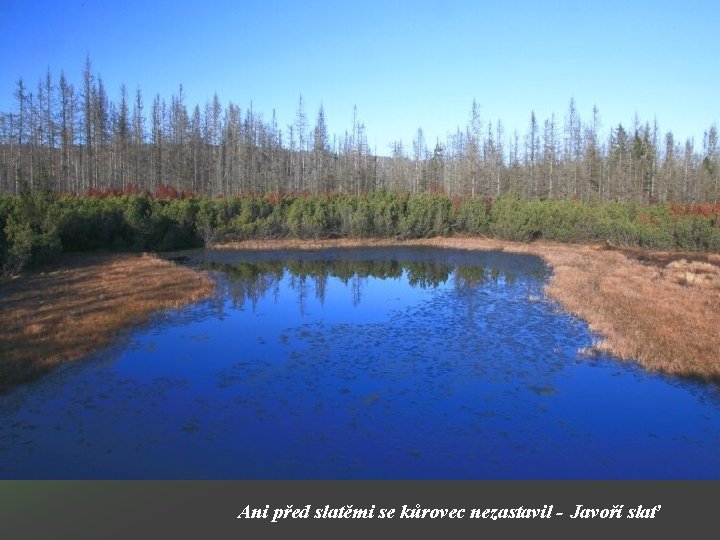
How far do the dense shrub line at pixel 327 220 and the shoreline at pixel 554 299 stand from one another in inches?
74.6

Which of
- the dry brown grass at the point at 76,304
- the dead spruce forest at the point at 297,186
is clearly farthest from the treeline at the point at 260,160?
the dry brown grass at the point at 76,304

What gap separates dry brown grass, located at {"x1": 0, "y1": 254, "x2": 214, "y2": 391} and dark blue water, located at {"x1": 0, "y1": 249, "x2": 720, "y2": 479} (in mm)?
492

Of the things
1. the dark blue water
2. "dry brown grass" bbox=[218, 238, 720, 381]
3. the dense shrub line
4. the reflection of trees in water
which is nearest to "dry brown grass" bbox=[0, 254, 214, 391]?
the dark blue water

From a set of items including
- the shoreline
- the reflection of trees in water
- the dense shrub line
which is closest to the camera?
the shoreline

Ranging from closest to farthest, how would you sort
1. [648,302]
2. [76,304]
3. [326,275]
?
1. [76,304]
2. [648,302]
3. [326,275]

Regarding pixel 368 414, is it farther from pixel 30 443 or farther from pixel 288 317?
pixel 288 317

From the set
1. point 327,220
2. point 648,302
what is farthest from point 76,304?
point 327,220

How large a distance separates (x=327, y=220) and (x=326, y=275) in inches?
499

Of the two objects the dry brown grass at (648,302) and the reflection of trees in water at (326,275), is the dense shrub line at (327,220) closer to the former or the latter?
the dry brown grass at (648,302)

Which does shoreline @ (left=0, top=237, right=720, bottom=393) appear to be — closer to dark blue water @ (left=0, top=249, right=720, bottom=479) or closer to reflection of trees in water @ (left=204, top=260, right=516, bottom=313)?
dark blue water @ (left=0, top=249, right=720, bottom=479)

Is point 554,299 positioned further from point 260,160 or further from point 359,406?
point 260,160

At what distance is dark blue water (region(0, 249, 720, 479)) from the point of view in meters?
6.23

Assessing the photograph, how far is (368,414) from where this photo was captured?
25.0ft

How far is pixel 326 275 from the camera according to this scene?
20609 mm
